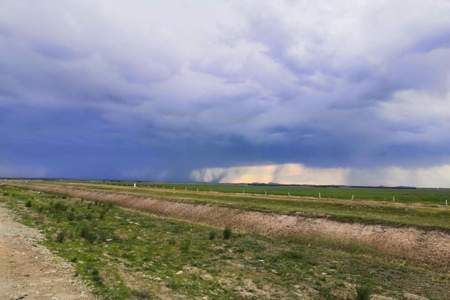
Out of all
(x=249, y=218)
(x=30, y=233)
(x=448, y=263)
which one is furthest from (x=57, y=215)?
(x=448, y=263)

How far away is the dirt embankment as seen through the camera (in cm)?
3241

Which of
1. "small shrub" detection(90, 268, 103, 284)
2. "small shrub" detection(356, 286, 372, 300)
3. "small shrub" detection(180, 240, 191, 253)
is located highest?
"small shrub" detection(90, 268, 103, 284)

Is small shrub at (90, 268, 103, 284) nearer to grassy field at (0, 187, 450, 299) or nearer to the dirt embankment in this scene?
grassy field at (0, 187, 450, 299)

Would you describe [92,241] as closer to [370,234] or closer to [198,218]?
[370,234]

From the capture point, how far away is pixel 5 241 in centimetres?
2469

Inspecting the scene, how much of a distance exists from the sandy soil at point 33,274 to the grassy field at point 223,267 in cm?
76

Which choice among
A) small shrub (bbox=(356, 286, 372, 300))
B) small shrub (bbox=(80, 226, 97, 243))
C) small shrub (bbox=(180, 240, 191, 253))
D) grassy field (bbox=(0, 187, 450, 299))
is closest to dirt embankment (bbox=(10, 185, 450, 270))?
grassy field (bbox=(0, 187, 450, 299))

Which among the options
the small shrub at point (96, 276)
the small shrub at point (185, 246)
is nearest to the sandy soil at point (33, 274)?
the small shrub at point (96, 276)

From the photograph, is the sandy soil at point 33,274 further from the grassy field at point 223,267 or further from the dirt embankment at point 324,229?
the dirt embankment at point 324,229

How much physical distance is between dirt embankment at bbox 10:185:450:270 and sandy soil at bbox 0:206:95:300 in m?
24.0

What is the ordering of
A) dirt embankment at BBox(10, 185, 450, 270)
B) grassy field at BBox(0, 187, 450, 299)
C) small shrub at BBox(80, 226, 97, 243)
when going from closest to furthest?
1. grassy field at BBox(0, 187, 450, 299)
2. small shrub at BBox(80, 226, 97, 243)
3. dirt embankment at BBox(10, 185, 450, 270)

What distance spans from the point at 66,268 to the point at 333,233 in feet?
84.6

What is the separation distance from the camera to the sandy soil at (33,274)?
52.5 ft

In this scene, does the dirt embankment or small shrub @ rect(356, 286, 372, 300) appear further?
the dirt embankment
